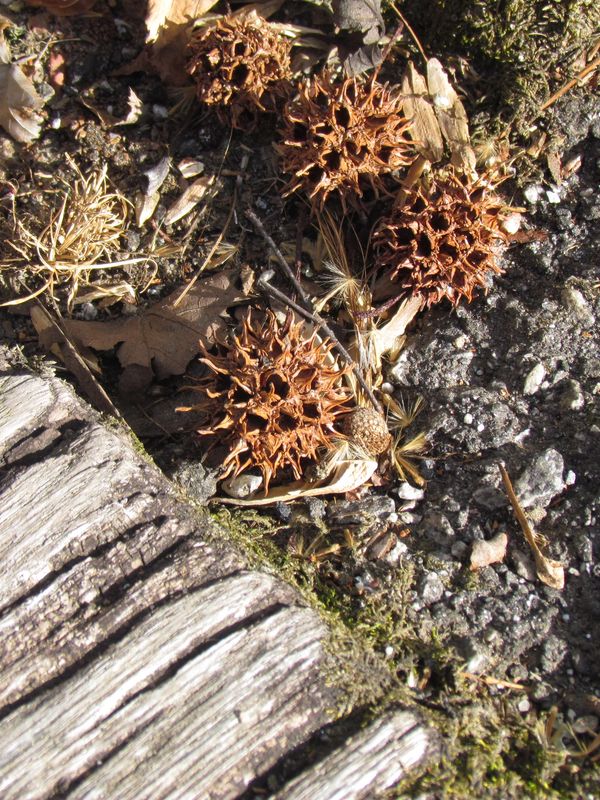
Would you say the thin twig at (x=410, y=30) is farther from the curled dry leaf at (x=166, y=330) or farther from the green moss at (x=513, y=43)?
the curled dry leaf at (x=166, y=330)

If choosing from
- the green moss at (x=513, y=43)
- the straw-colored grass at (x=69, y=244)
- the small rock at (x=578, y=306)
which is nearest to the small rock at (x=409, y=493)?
the small rock at (x=578, y=306)

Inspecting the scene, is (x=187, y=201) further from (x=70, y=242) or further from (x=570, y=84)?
(x=570, y=84)

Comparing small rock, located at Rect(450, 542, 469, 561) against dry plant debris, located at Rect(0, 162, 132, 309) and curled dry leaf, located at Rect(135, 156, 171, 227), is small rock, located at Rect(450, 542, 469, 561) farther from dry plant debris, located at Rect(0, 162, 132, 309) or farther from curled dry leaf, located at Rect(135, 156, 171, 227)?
curled dry leaf, located at Rect(135, 156, 171, 227)

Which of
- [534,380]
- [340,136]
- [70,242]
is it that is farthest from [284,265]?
[534,380]

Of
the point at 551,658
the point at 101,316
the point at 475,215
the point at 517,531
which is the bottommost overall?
the point at 551,658

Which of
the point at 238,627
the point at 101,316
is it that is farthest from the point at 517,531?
the point at 101,316

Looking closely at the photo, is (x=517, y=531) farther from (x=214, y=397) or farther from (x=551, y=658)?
(x=214, y=397)
